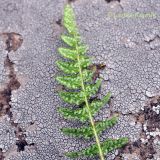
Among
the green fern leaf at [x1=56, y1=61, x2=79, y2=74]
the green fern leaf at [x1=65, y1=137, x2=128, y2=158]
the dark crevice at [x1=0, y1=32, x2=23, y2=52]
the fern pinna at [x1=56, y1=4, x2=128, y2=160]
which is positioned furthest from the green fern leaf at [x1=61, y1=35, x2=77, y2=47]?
the green fern leaf at [x1=65, y1=137, x2=128, y2=158]

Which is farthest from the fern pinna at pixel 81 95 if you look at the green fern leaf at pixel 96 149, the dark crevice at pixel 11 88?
Answer: the dark crevice at pixel 11 88

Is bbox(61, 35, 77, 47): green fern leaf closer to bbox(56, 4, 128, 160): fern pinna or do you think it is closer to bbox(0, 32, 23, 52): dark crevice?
bbox(56, 4, 128, 160): fern pinna

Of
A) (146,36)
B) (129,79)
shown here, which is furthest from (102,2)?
(129,79)

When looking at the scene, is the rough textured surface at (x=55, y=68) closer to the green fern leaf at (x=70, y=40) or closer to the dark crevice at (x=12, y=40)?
the dark crevice at (x=12, y=40)

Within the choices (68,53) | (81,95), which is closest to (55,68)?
(68,53)

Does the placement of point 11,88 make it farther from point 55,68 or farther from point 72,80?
point 72,80
